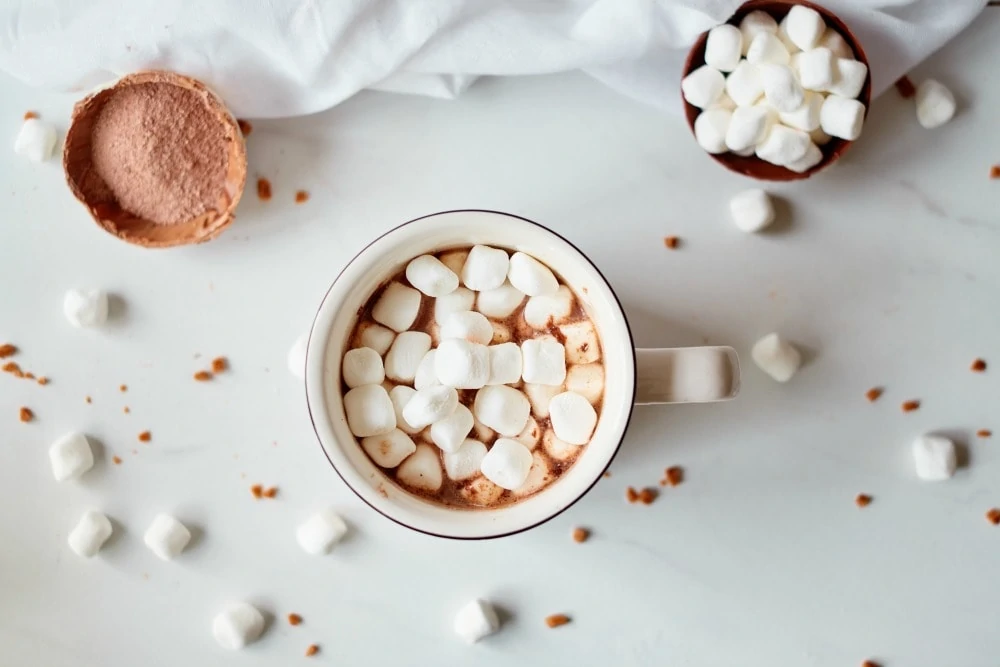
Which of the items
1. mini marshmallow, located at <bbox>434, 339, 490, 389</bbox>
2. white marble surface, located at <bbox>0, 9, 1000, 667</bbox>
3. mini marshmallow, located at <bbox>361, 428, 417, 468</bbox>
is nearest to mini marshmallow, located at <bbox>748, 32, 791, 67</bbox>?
white marble surface, located at <bbox>0, 9, 1000, 667</bbox>

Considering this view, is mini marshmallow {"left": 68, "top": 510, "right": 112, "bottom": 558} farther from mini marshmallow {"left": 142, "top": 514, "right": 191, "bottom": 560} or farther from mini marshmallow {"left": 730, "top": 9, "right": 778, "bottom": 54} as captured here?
mini marshmallow {"left": 730, "top": 9, "right": 778, "bottom": 54}

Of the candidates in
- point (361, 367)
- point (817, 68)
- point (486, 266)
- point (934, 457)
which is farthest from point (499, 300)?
point (934, 457)

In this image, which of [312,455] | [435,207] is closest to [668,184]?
Answer: [435,207]

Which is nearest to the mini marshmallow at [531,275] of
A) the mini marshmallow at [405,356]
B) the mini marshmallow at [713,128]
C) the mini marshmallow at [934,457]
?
the mini marshmallow at [405,356]

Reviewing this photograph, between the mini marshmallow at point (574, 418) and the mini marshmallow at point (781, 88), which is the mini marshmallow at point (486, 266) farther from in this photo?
the mini marshmallow at point (781, 88)

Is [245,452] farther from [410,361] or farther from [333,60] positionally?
[333,60]

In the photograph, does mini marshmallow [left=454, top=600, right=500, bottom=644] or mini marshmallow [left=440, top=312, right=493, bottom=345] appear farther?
mini marshmallow [left=454, top=600, right=500, bottom=644]

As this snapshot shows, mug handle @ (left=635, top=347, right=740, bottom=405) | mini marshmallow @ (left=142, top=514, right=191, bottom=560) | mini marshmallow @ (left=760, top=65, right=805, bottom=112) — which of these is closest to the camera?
mug handle @ (left=635, top=347, right=740, bottom=405)
